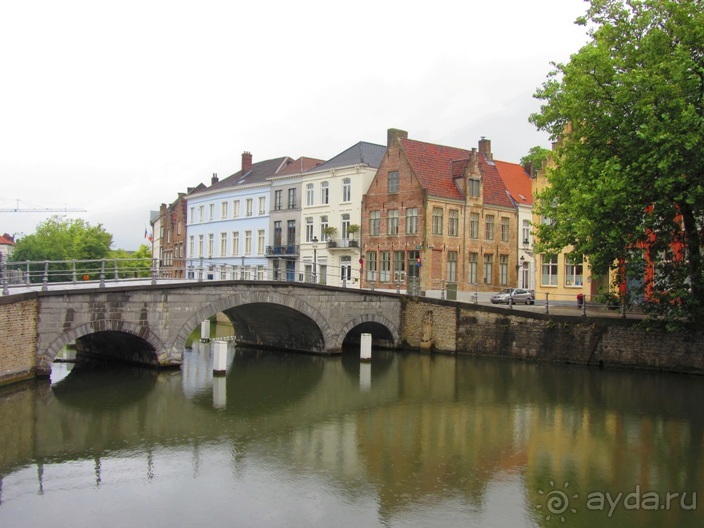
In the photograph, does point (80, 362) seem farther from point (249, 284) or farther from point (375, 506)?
point (375, 506)

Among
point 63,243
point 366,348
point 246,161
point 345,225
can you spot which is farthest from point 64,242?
point 366,348

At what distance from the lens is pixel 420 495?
38.3ft

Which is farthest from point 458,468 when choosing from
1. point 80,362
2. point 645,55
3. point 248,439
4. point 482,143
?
point 482,143

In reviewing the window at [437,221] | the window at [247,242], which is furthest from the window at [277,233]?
the window at [437,221]

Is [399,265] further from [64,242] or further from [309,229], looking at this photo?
[64,242]

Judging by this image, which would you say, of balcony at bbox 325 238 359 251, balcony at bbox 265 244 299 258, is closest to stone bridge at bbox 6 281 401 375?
balcony at bbox 325 238 359 251

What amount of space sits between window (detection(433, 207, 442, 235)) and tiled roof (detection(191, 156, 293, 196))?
1505 centimetres

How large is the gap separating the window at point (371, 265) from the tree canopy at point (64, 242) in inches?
1523

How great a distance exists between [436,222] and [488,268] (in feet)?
16.2

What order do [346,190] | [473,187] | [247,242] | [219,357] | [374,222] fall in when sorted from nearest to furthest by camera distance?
1. [219,357]
2. [473,187]
3. [374,222]
4. [346,190]
5. [247,242]

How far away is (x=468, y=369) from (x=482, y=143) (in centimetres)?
2195

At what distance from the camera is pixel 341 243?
4281cm

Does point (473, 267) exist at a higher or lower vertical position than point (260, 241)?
lower

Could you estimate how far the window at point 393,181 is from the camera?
1577 inches
